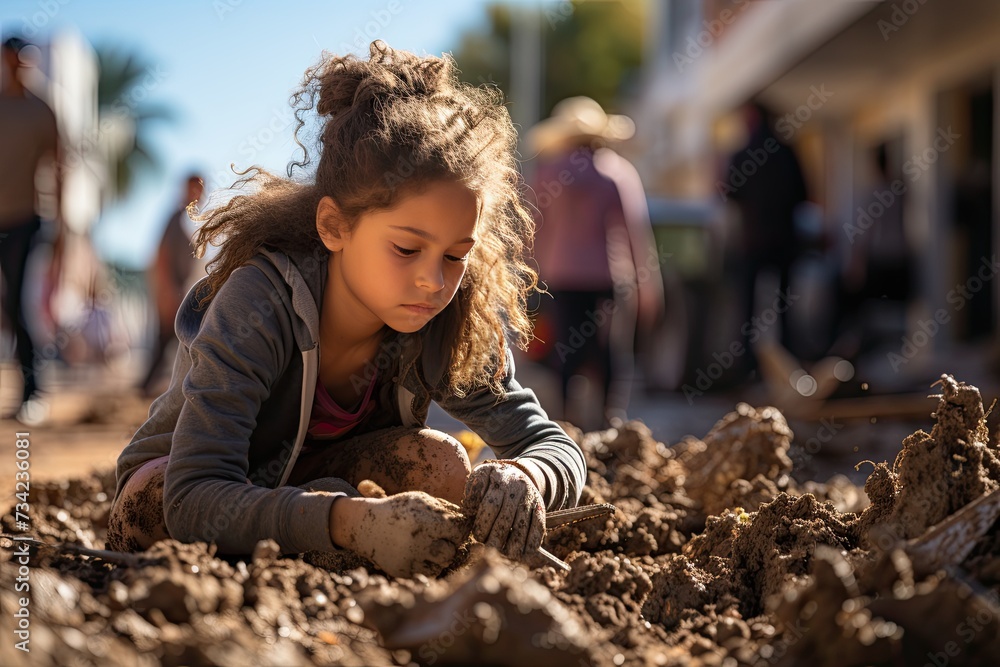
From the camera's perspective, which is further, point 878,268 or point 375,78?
point 878,268

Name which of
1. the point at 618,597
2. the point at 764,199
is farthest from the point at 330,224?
the point at 764,199

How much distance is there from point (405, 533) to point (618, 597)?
46 centimetres

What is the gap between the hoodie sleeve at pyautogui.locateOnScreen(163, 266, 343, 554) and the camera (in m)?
2.29

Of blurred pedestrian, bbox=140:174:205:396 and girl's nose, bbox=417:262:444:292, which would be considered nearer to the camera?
girl's nose, bbox=417:262:444:292

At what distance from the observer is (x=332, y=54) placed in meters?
2.76

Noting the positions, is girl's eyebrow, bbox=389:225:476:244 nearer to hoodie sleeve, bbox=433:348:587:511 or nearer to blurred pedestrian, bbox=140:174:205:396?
hoodie sleeve, bbox=433:348:587:511

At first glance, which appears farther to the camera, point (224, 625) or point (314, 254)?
point (314, 254)

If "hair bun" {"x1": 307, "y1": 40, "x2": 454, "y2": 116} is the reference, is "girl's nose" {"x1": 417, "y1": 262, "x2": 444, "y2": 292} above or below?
below

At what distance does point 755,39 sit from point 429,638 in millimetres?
14070

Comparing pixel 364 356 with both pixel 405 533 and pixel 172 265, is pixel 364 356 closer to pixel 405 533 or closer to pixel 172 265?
pixel 405 533

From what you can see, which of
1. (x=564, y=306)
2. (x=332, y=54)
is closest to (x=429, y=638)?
(x=332, y=54)

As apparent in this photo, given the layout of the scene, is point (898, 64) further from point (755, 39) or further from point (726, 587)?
point (726, 587)

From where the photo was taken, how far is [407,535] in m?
2.20

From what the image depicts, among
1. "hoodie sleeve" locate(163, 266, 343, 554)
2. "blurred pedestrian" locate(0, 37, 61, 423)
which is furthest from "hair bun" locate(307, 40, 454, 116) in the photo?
"blurred pedestrian" locate(0, 37, 61, 423)
